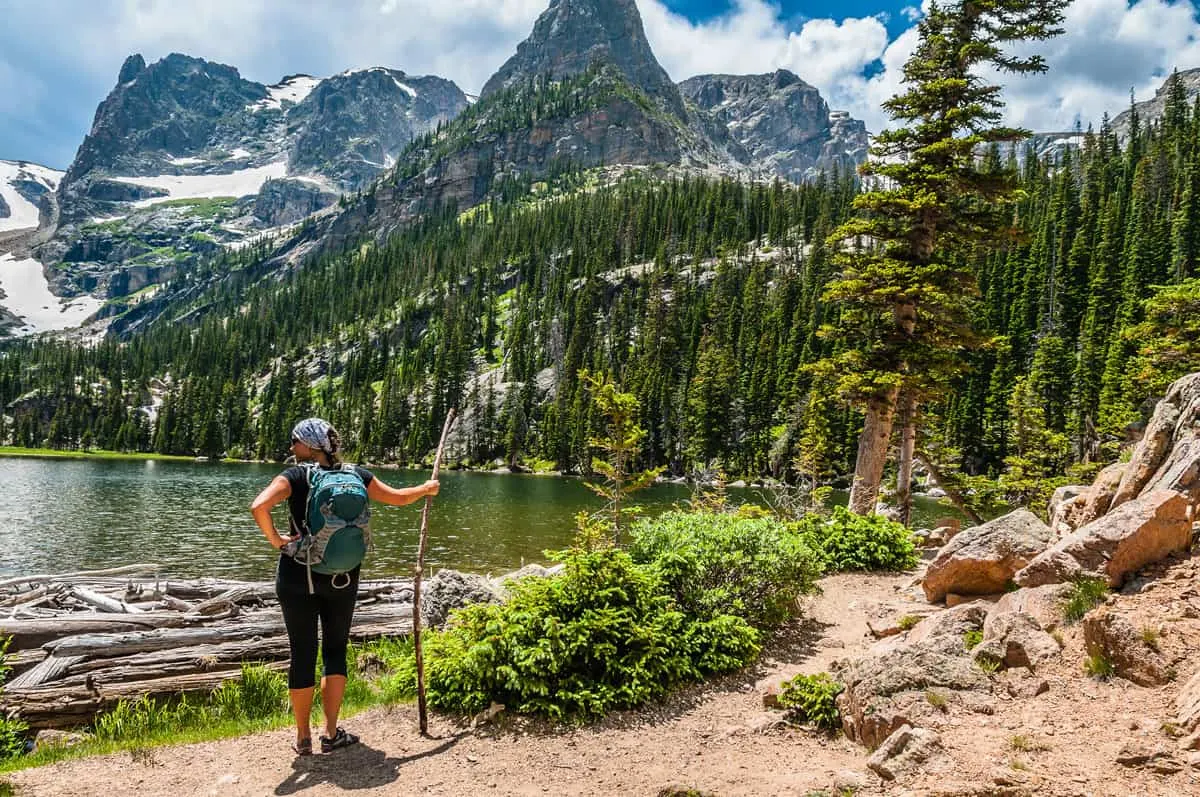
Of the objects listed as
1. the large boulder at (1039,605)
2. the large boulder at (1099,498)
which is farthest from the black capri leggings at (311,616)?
the large boulder at (1099,498)

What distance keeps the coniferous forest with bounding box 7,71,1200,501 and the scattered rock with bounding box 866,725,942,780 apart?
26.0m

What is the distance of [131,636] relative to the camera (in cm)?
927

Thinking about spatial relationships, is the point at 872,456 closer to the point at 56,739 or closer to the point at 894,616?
the point at 894,616

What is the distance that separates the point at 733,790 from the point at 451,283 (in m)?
156

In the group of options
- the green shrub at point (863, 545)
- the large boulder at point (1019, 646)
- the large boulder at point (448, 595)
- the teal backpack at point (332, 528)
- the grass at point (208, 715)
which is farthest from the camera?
the green shrub at point (863, 545)

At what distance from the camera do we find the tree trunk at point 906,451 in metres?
15.4

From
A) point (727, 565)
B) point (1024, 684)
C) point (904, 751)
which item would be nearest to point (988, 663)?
point (1024, 684)

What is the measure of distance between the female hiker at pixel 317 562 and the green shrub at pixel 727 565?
3.79 m

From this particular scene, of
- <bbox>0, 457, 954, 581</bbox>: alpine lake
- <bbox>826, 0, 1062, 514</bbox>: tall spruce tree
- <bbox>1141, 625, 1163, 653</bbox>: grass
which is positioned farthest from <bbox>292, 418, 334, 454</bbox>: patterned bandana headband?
<bbox>826, 0, 1062, 514</bbox>: tall spruce tree

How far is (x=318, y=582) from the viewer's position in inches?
219

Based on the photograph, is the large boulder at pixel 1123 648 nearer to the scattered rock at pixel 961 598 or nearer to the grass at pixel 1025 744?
the grass at pixel 1025 744

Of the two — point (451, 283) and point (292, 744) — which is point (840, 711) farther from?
point (451, 283)

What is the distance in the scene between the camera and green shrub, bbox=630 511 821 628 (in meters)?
8.03

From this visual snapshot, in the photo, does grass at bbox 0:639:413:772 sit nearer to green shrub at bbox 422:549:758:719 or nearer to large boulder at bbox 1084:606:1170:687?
green shrub at bbox 422:549:758:719
